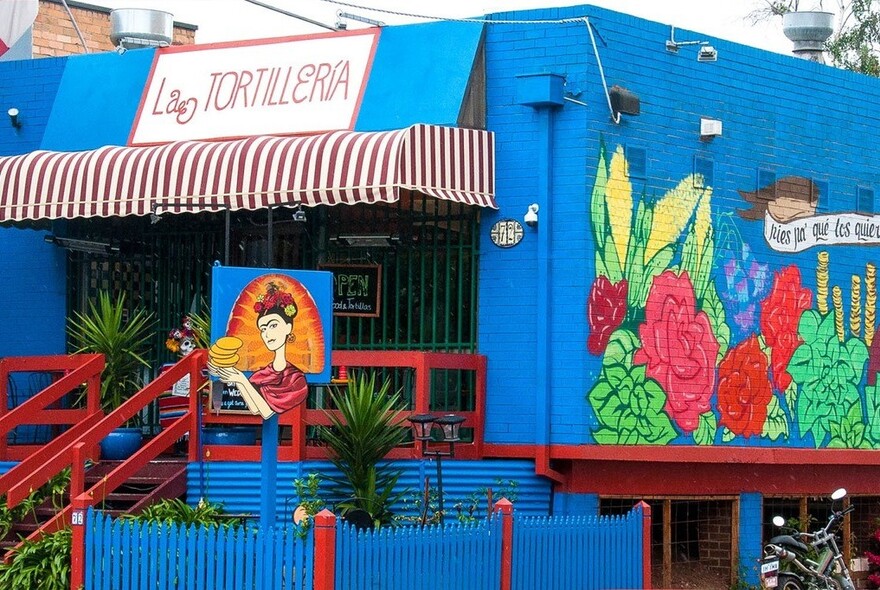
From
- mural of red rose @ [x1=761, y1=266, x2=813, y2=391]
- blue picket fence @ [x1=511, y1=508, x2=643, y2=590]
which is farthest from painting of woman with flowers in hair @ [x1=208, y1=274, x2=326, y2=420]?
mural of red rose @ [x1=761, y1=266, x2=813, y2=391]

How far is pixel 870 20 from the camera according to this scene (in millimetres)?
32406

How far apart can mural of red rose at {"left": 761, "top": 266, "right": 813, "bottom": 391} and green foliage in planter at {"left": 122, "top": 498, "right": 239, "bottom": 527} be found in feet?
21.0

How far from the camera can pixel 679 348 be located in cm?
1648

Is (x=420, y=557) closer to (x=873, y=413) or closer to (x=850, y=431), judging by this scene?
(x=850, y=431)

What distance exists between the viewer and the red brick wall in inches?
1157

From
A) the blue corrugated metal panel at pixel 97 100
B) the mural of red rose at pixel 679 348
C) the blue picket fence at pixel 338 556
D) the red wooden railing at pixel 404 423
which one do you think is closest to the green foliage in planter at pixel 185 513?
the red wooden railing at pixel 404 423

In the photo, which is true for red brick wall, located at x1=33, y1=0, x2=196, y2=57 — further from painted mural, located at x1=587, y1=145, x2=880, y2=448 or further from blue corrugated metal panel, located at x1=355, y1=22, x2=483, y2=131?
painted mural, located at x1=587, y1=145, x2=880, y2=448

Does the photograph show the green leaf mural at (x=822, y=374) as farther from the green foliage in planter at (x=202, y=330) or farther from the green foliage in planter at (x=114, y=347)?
the green foliage in planter at (x=114, y=347)

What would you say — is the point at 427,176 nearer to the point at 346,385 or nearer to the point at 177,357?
the point at 346,385

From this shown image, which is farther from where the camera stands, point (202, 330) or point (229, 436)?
point (202, 330)

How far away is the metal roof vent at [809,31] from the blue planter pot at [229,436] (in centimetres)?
891

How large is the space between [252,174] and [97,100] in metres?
3.19

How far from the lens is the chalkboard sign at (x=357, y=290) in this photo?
16734 mm

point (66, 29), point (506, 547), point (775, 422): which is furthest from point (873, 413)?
point (66, 29)
